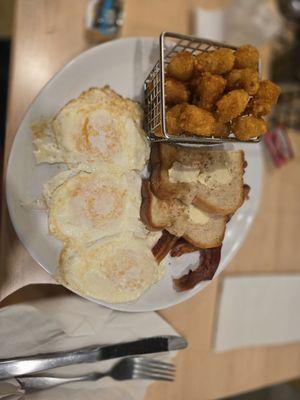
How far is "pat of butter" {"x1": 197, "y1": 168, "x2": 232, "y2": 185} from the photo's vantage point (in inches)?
56.2

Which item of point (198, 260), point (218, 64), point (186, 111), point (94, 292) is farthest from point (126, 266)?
point (218, 64)

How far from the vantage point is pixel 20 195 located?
1332mm

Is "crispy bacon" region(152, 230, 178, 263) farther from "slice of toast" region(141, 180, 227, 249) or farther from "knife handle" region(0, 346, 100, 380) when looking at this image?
"knife handle" region(0, 346, 100, 380)

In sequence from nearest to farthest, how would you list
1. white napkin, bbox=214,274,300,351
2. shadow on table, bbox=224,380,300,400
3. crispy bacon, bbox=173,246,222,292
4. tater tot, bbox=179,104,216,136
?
tater tot, bbox=179,104,216,136 < crispy bacon, bbox=173,246,222,292 < white napkin, bbox=214,274,300,351 < shadow on table, bbox=224,380,300,400

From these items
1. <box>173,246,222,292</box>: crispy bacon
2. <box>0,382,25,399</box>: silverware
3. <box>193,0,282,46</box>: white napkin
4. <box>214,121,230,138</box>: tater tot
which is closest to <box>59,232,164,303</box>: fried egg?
<box>173,246,222,292</box>: crispy bacon

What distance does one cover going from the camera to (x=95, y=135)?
1341 mm

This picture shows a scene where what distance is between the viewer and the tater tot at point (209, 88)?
4.08 ft

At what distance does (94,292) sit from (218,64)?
2.90 feet

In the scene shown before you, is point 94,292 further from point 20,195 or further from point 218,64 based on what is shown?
point 218,64

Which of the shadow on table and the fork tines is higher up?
the fork tines

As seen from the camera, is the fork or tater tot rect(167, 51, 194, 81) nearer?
tater tot rect(167, 51, 194, 81)

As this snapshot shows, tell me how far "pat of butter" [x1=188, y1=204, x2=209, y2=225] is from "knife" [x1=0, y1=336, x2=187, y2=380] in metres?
0.48

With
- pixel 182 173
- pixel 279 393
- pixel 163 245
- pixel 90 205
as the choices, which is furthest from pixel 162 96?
pixel 279 393

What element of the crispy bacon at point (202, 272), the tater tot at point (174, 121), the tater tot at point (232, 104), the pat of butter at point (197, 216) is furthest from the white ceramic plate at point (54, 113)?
the tater tot at point (232, 104)
